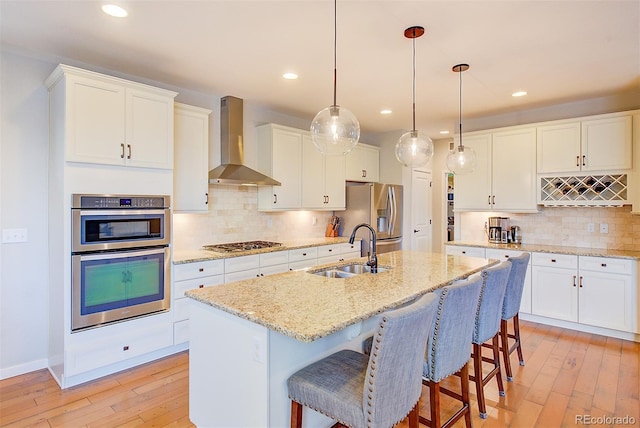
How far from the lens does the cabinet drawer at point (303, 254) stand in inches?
168

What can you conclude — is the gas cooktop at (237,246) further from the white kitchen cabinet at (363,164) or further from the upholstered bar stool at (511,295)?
the upholstered bar stool at (511,295)

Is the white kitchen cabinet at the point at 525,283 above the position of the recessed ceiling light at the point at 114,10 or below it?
below

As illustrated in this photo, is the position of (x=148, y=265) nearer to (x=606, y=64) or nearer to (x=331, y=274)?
(x=331, y=274)

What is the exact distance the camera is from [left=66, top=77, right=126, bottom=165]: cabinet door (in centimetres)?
268

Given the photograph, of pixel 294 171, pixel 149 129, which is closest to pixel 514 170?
pixel 294 171

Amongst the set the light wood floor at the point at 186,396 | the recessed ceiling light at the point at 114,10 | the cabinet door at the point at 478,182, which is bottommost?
the light wood floor at the point at 186,396

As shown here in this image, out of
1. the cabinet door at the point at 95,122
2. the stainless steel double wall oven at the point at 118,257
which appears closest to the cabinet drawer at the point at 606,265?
the stainless steel double wall oven at the point at 118,257

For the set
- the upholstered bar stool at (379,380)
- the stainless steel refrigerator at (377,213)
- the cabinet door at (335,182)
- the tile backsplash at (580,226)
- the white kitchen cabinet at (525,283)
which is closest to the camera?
the upholstered bar stool at (379,380)

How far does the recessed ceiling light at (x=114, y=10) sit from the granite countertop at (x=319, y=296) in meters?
1.86

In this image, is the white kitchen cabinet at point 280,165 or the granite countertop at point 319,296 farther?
the white kitchen cabinet at point 280,165

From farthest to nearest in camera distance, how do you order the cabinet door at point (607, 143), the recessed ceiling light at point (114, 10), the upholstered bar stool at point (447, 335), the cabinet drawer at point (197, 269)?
1. the cabinet door at point (607, 143)
2. the cabinet drawer at point (197, 269)
3. the recessed ceiling light at point (114, 10)
4. the upholstered bar stool at point (447, 335)

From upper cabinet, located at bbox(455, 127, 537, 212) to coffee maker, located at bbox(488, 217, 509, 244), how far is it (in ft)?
0.79

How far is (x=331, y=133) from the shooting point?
7.52 feet

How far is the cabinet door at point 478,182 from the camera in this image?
15.7ft
